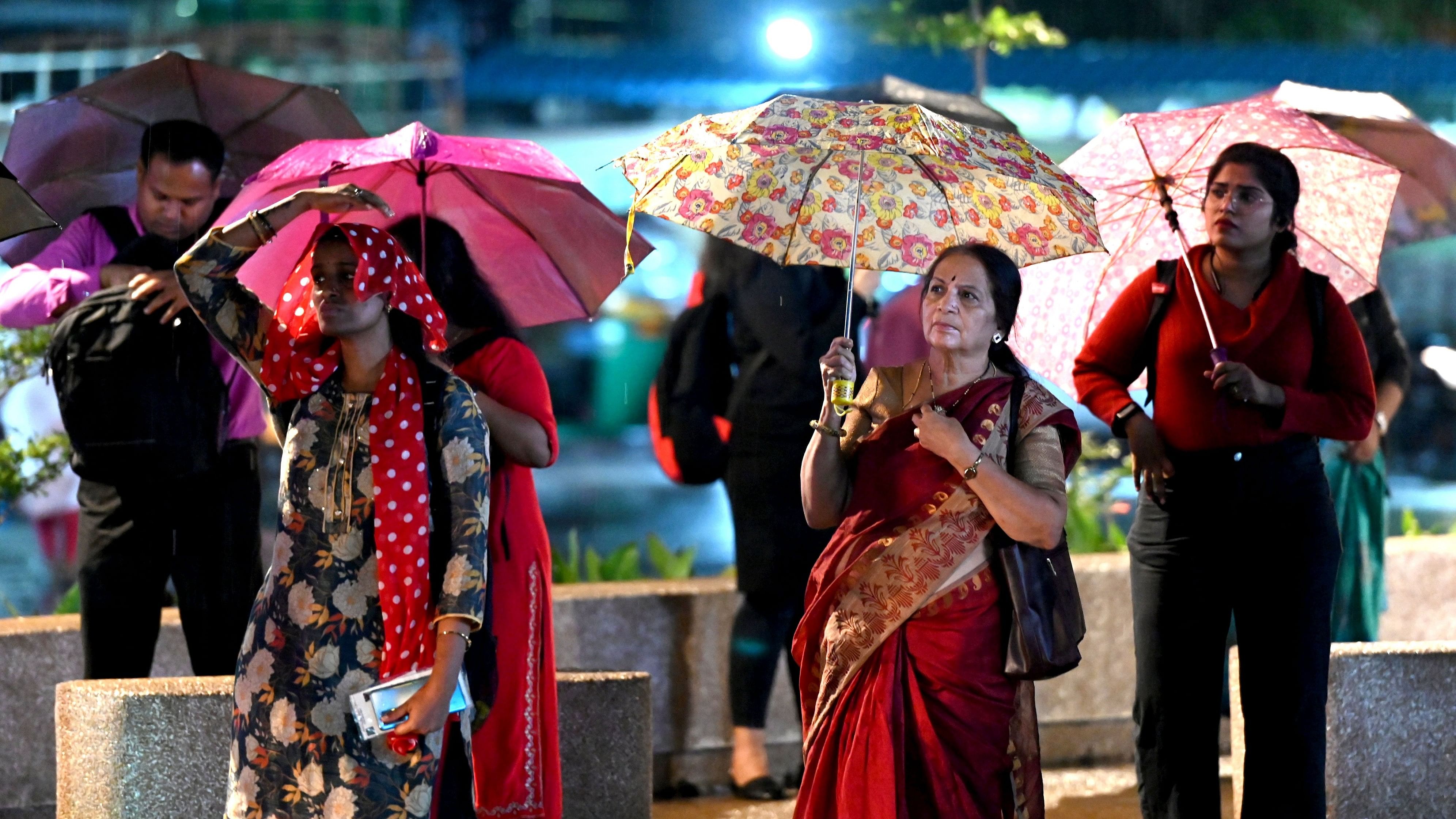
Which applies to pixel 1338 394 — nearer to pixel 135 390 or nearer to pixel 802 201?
pixel 802 201

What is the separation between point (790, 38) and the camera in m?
11.8

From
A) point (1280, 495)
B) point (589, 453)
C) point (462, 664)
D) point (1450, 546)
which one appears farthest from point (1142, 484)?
point (589, 453)

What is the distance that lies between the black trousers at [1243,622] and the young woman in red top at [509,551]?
167 cm

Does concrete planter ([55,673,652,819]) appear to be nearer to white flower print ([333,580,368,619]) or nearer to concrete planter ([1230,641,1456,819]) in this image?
white flower print ([333,580,368,619])

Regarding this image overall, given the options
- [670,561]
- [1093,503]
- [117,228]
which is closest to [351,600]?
[117,228]

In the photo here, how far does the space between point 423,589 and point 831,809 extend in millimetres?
1115

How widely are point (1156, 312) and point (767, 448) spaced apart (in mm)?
1684

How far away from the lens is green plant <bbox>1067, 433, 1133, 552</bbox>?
24.2ft

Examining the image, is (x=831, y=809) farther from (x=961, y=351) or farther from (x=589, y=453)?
(x=589, y=453)

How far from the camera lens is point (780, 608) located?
5977 mm

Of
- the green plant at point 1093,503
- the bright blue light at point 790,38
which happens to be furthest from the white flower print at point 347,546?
the bright blue light at point 790,38

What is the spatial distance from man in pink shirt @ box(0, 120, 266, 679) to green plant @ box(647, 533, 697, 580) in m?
2.50

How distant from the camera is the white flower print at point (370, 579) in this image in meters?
3.38

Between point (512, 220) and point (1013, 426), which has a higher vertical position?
point (512, 220)
